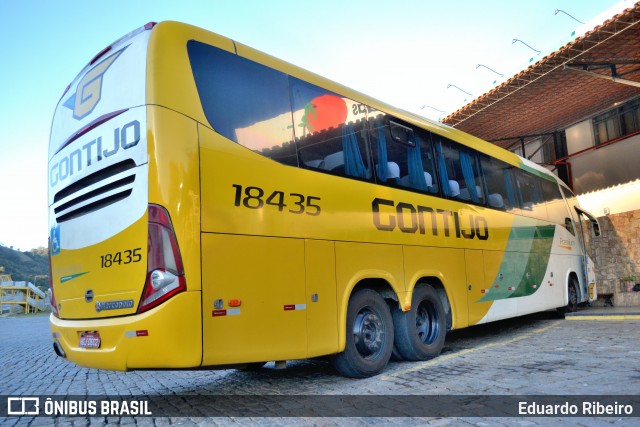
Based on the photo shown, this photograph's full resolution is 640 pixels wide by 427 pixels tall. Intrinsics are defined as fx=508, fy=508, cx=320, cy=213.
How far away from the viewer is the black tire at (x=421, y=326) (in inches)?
263

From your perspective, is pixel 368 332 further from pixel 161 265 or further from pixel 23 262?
pixel 23 262

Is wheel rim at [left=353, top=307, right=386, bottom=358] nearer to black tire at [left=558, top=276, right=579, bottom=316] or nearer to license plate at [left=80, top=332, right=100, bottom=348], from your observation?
license plate at [left=80, top=332, right=100, bottom=348]

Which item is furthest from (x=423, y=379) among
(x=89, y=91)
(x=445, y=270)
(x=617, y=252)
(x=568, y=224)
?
(x=617, y=252)

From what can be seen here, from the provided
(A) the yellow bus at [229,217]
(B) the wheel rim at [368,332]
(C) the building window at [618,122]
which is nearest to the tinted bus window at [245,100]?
(A) the yellow bus at [229,217]

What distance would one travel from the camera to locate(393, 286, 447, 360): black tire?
6.68 meters

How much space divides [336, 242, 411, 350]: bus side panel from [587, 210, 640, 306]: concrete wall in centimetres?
1180

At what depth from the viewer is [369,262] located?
6117 mm

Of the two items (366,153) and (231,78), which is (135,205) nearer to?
(231,78)

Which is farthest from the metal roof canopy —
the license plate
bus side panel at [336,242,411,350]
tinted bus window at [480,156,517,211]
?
the license plate

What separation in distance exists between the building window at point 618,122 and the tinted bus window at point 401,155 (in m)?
12.2

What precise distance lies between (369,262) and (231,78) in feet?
8.73

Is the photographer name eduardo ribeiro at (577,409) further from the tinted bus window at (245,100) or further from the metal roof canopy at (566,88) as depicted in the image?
the metal roof canopy at (566,88)

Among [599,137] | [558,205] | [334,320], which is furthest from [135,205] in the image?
[599,137]

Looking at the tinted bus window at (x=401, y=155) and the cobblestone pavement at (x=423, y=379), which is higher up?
the tinted bus window at (x=401, y=155)
